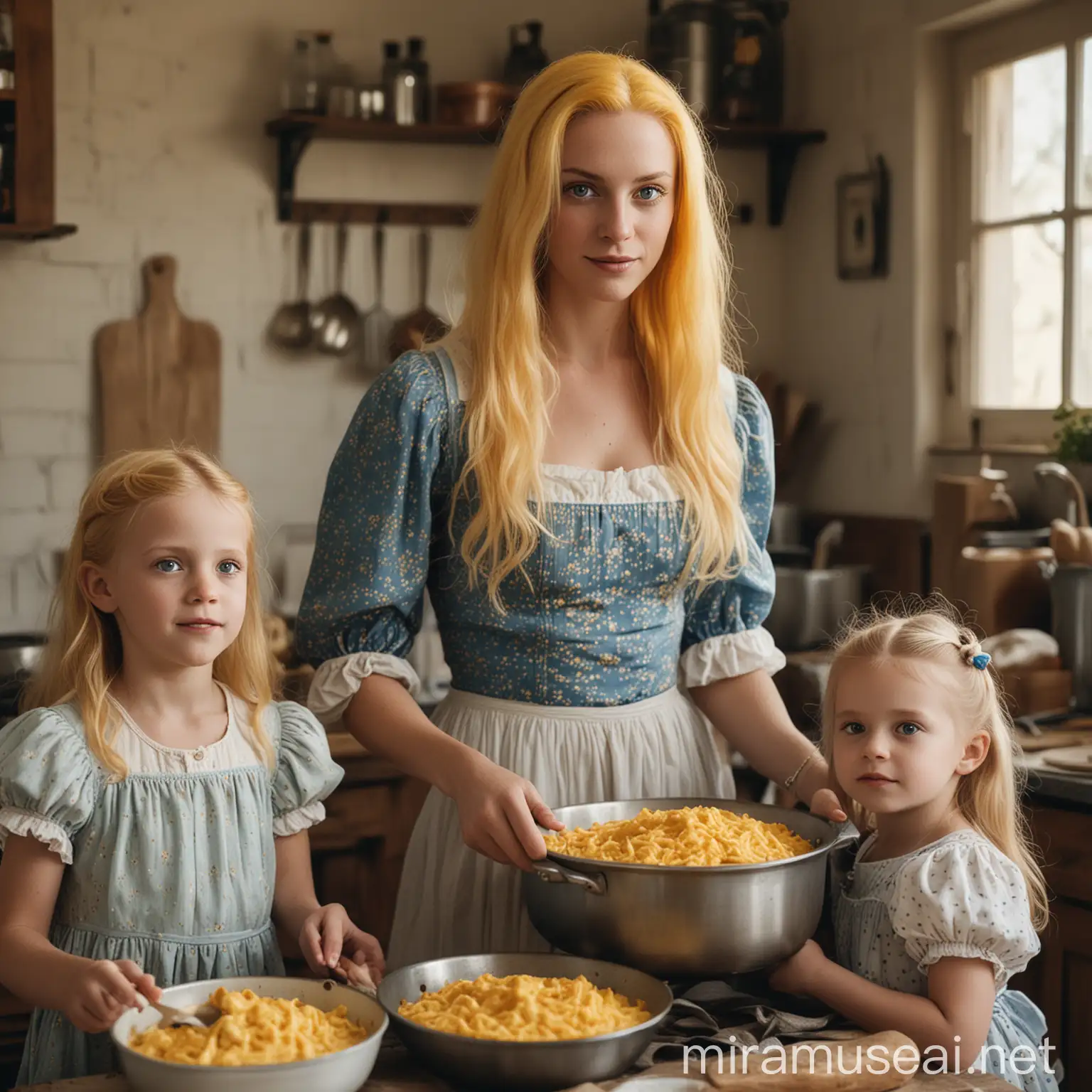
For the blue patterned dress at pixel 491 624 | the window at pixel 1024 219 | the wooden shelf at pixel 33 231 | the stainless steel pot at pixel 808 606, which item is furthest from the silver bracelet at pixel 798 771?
the wooden shelf at pixel 33 231

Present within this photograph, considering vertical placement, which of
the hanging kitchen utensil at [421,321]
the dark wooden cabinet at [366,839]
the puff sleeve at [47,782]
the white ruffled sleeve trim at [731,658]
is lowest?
the dark wooden cabinet at [366,839]

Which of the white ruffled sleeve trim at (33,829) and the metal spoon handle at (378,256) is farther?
the metal spoon handle at (378,256)

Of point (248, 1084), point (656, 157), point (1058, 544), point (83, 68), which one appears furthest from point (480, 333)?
point (83, 68)

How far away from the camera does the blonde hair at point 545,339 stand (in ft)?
4.99

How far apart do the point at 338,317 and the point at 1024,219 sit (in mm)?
1652

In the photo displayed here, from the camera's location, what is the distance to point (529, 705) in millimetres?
1602

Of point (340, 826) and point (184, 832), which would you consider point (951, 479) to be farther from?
point (184, 832)

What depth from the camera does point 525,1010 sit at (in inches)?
42.9

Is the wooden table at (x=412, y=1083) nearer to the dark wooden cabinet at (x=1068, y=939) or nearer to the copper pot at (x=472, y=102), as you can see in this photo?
the dark wooden cabinet at (x=1068, y=939)

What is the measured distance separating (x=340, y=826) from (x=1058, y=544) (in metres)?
1.42

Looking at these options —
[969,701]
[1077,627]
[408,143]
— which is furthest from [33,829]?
[408,143]

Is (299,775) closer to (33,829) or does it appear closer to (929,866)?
(33,829)

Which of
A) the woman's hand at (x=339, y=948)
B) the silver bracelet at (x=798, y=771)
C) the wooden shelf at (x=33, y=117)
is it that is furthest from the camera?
the wooden shelf at (x=33, y=117)

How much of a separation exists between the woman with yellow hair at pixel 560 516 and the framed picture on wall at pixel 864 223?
6.95 feet
